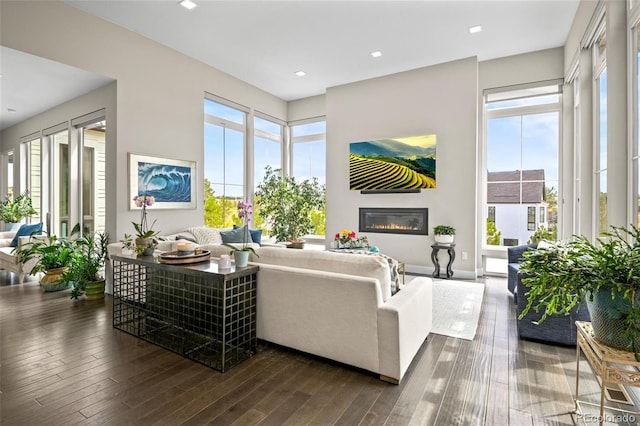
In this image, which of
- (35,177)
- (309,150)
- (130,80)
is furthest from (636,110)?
(35,177)

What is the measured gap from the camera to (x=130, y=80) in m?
4.51

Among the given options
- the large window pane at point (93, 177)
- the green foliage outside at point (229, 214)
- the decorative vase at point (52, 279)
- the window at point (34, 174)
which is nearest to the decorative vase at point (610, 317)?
the green foliage outside at point (229, 214)

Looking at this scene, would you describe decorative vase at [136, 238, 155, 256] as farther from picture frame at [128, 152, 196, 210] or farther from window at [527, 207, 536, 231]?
window at [527, 207, 536, 231]

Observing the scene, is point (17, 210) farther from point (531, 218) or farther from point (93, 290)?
point (531, 218)

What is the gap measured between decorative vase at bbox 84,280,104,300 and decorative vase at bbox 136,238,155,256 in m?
1.62

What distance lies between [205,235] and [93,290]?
1578 mm

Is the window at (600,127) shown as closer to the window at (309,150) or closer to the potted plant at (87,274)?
the window at (309,150)

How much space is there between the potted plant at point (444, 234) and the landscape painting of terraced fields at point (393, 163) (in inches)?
29.7

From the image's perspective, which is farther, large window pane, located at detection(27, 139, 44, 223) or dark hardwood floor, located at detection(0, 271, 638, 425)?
large window pane, located at detection(27, 139, 44, 223)

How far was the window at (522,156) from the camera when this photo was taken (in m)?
5.16

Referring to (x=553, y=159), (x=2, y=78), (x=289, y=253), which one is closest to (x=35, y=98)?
(x=2, y=78)

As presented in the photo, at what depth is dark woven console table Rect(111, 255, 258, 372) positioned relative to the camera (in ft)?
8.09

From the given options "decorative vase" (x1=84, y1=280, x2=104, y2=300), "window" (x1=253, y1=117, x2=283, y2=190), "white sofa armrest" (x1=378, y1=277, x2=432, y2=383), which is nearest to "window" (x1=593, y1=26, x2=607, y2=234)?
"white sofa armrest" (x1=378, y1=277, x2=432, y2=383)

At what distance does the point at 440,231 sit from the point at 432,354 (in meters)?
3.08
